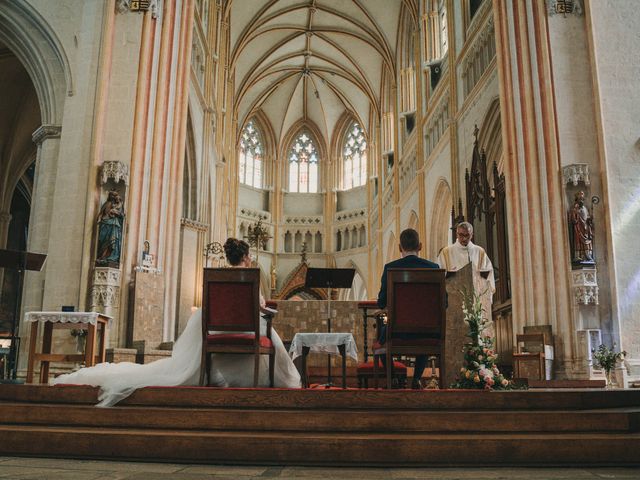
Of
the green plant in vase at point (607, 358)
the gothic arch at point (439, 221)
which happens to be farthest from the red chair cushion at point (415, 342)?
the gothic arch at point (439, 221)

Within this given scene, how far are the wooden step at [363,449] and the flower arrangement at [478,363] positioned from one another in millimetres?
1370

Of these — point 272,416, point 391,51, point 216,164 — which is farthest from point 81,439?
point 391,51

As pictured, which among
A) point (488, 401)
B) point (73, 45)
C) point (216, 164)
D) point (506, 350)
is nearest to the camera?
point (488, 401)

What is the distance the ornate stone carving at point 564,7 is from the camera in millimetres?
10242

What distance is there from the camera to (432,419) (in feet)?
13.4

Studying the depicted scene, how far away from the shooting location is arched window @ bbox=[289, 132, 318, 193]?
33.8m

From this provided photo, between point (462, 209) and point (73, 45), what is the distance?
9.33 m

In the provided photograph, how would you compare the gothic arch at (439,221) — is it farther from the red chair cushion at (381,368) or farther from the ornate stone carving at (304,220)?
the ornate stone carving at (304,220)

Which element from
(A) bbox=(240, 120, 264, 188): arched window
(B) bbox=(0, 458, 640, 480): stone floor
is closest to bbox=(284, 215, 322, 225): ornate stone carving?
(A) bbox=(240, 120, 264, 188): arched window

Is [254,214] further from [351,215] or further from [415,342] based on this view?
[415,342]

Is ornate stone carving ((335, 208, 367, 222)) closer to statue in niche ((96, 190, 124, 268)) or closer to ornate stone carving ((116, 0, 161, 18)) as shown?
ornate stone carving ((116, 0, 161, 18))

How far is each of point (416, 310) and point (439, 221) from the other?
1367 cm

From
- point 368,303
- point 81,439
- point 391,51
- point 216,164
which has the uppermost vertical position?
point 391,51

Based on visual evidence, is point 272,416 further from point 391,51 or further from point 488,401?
point 391,51
